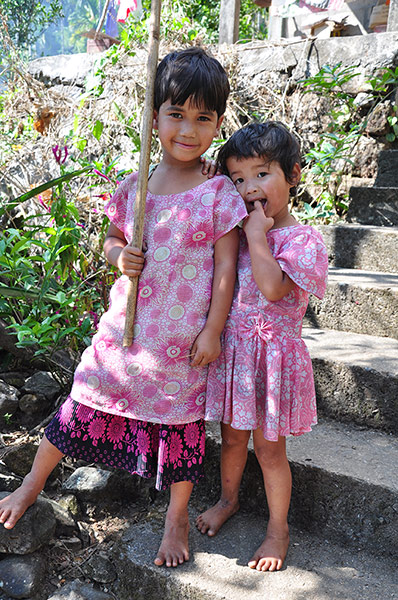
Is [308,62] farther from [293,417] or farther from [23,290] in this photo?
[293,417]

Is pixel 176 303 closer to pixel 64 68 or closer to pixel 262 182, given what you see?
pixel 262 182

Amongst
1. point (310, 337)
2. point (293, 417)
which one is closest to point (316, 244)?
point (293, 417)

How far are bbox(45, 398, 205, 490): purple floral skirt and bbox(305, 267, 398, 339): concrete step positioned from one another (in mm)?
1046

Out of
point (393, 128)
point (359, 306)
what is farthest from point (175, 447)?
point (393, 128)

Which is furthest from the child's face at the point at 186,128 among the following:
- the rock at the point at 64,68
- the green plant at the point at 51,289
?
the rock at the point at 64,68

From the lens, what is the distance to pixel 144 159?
148cm

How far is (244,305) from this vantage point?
1577 millimetres

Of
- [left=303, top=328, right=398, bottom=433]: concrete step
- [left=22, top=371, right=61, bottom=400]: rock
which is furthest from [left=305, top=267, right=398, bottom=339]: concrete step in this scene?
[left=22, top=371, right=61, bottom=400]: rock

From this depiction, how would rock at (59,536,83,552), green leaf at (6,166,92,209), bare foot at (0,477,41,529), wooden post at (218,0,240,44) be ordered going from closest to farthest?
bare foot at (0,477,41,529) < rock at (59,536,83,552) < green leaf at (6,166,92,209) < wooden post at (218,0,240,44)

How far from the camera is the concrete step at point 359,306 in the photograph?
2297mm

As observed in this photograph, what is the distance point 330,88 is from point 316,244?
239cm

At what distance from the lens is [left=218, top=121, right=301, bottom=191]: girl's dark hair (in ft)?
4.99

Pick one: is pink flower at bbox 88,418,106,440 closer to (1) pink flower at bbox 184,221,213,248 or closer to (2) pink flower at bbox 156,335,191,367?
(2) pink flower at bbox 156,335,191,367

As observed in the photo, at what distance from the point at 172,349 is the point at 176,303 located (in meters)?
0.13
